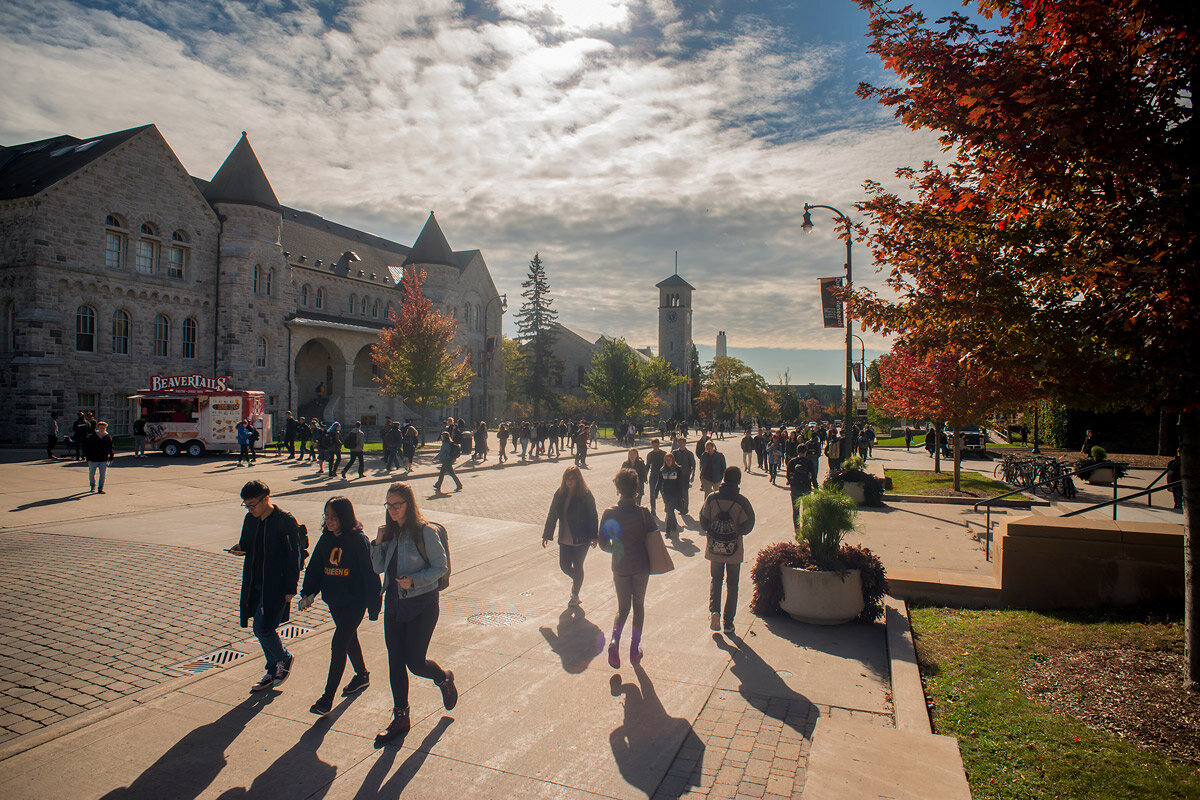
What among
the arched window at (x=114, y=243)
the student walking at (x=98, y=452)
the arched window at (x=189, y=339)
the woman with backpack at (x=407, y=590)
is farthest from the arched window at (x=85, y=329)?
the woman with backpack at (x=407, y=590)

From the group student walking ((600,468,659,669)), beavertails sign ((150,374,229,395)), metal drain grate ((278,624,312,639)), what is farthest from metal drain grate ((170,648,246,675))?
beavertails sign ((150,374,229,395))

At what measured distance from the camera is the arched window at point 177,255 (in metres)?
36.2

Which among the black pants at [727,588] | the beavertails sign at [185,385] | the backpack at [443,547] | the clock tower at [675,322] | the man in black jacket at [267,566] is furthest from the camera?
the clock tower at [675,322]

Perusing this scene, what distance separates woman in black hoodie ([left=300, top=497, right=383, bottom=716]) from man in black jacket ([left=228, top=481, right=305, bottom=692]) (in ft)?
1.13

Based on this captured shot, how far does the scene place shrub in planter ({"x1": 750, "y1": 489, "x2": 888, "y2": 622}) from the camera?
7.25 meters

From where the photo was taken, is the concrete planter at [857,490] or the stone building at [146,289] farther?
the stone building at [146,289]

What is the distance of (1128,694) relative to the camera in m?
5.01

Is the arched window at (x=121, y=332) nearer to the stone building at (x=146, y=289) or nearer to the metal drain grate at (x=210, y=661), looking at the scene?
the stone building at (x=146, y=289)

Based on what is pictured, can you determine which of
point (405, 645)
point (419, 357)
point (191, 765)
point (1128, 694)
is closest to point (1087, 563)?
point (1128, 694)

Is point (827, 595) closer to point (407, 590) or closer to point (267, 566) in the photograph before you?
point (407, 590)

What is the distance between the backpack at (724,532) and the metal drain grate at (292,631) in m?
4.18

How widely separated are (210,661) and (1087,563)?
8.62 meters

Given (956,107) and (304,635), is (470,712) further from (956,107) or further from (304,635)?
(956,107)

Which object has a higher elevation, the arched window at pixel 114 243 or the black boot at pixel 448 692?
the arched window at pixel 114 243
